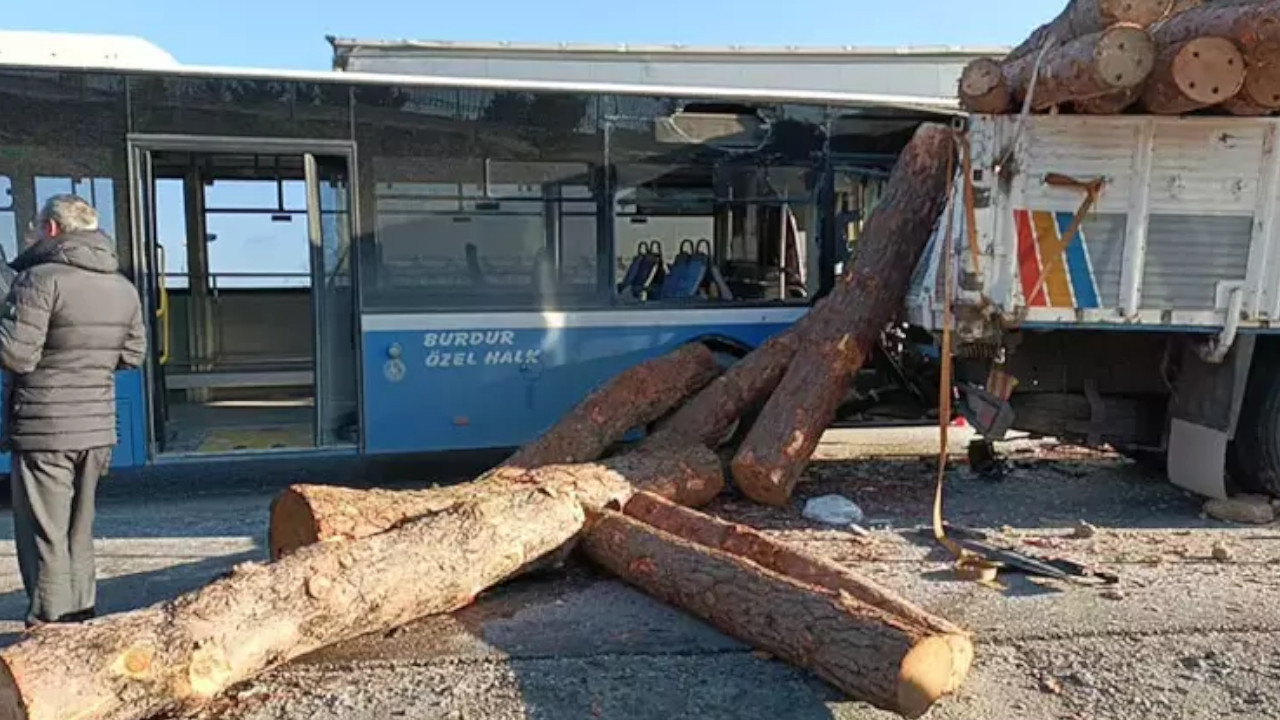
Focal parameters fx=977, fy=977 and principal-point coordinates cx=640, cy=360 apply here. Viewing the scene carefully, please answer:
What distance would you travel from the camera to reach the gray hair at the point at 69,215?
4434mm

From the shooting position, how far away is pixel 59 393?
14.4ft

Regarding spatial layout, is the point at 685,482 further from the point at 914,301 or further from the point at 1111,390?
the point at 1111,390

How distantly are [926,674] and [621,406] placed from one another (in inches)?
148

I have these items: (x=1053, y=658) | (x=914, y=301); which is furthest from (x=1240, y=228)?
(x=1053, y=658)

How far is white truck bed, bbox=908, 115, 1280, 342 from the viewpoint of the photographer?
20.1ft

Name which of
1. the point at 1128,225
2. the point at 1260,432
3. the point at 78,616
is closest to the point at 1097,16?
the point at 1128,225

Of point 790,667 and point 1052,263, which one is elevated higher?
point 1052,263

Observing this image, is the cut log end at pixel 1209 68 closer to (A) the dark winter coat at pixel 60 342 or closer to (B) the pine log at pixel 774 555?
(B) the pine log at pixel 774 555

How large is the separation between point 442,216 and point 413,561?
347cm

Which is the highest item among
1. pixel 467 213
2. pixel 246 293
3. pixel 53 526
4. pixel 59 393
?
pixel 467 213

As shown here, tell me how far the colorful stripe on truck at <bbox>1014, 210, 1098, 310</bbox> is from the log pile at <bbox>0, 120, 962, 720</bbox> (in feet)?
2.82

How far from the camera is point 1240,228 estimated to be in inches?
245

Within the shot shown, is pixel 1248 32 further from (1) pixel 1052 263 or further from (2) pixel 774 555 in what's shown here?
(2) pixel 774 555

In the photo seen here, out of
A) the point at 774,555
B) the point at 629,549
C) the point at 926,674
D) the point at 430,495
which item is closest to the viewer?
the point at 926,674
